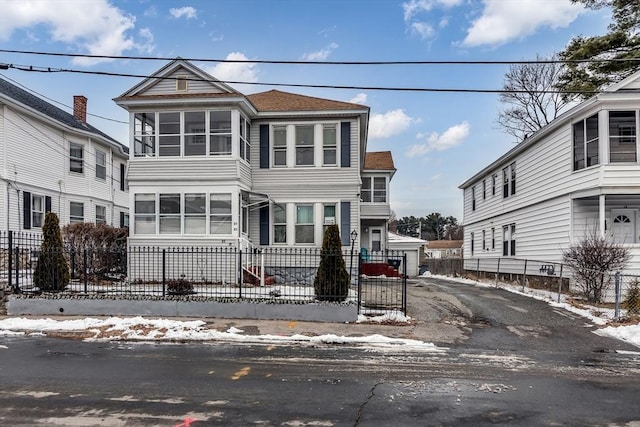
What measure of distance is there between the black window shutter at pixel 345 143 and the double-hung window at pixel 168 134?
566 cm

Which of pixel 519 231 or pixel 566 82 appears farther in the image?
pixel 566 82

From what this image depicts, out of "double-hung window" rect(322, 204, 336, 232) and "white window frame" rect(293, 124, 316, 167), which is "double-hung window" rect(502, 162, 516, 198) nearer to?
"double-hung window" rect(322, 204, 336, 232)

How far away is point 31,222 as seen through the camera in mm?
19109

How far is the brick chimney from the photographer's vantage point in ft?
84.4

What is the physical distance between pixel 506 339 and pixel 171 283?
321 inches

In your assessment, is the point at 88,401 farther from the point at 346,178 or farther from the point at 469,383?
the point at 346,178

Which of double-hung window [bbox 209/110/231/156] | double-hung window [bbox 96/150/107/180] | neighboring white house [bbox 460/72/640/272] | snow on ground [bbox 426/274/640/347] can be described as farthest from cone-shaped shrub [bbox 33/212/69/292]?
neighboring white house [bbox 460/72/640/272]

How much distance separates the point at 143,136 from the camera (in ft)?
52.7

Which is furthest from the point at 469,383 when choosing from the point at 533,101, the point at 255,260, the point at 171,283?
the point at 533,101

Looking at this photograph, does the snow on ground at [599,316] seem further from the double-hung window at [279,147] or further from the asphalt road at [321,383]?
the double-hung window at [279,147]

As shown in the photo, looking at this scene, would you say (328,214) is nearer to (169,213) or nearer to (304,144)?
(304,144)

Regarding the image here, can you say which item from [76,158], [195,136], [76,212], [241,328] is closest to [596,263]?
[241,328]

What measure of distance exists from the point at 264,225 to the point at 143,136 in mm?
5181

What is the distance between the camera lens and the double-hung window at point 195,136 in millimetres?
15828
